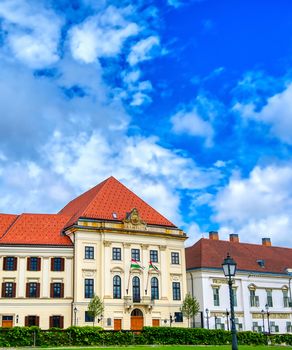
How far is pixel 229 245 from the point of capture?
73250mm

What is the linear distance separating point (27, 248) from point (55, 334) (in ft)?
55.0

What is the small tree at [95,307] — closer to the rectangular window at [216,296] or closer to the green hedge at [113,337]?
the green hedge at [113,337]

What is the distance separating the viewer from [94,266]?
193 ft

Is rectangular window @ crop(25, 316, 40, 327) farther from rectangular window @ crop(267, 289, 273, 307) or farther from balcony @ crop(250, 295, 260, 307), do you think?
rectangular window @ crop(267, 289, 273, 307)

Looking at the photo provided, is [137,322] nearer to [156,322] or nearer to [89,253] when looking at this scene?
[156,322]

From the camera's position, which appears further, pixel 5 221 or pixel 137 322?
pixel 5 221

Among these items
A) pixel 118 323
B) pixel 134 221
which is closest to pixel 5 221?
pixel 134 221

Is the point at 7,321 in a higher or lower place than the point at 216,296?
lower

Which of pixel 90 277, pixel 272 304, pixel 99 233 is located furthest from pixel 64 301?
pixel 272 304

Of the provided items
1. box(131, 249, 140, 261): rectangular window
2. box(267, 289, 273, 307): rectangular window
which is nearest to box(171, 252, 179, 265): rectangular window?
box(131, 249, 140, 261): rectangular window

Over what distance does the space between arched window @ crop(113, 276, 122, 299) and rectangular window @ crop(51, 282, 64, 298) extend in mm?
5880

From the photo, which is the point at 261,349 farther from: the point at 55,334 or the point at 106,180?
the point at 106,180

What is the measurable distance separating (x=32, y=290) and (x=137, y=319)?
1222 centimetres

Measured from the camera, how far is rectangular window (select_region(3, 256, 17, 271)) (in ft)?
185
